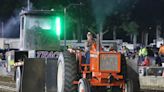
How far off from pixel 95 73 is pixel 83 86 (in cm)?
76

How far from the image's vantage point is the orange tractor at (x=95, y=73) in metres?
13.2

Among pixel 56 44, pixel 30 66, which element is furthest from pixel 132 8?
pixel 30 66

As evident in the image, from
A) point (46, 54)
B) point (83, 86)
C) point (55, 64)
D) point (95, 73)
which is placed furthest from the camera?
point (46, 54)

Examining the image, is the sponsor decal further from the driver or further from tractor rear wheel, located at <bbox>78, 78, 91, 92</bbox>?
tractor rear wheel, located at <bbox>78, 78, 91, 92</bbox>

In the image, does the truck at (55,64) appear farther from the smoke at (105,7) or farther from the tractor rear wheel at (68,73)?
the smoke at (105,7)

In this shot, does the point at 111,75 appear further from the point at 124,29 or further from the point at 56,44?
the point at 124,29

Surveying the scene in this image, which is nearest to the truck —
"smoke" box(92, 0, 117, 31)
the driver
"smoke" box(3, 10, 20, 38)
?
the driver

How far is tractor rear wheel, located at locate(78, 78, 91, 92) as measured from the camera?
1280 centimetres

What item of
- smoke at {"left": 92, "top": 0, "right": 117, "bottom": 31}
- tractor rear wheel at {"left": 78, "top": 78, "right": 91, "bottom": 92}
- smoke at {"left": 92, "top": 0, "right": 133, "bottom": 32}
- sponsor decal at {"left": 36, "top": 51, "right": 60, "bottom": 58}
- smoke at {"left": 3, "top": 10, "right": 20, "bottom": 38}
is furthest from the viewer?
smoke at {"left": 3, "top": 10, "right": 20, "bottom": 38}

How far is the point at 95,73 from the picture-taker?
44.3 feet

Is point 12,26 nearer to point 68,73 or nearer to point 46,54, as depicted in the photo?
point 46,54

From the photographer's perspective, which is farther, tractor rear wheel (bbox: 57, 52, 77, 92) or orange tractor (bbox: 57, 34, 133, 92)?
tractor rear wheel (bbox: 57, 52, 77, 92)

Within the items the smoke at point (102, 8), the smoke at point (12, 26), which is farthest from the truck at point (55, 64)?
the smoke at point (12, 26)

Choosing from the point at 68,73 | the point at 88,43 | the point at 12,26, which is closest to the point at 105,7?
the point at 12,26
